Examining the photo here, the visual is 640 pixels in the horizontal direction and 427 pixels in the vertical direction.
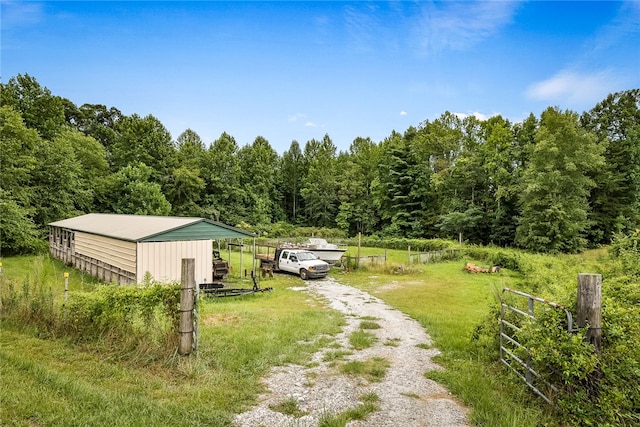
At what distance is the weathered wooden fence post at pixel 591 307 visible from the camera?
3742 millimetres

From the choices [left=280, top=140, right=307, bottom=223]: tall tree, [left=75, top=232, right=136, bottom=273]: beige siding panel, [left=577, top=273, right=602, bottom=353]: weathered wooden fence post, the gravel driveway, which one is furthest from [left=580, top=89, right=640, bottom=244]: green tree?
[left=280, top=140, right=307, bottom=223]: tall tree

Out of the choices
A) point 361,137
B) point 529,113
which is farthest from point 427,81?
point 361,137

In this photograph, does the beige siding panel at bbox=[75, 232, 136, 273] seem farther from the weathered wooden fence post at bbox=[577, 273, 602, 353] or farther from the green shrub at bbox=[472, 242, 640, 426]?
the weathered wooden fence post at bbox=[577, 273, 602, 353]

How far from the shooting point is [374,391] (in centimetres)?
484

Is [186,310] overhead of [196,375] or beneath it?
overhead

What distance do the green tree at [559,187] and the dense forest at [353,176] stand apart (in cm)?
12

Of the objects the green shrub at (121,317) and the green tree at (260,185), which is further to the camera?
the green tree at (260,185)

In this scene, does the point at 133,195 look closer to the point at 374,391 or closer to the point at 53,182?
the point at 53,182

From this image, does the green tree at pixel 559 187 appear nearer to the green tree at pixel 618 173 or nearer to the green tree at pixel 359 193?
the green tree at pixel 618 173

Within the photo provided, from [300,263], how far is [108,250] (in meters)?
9.01

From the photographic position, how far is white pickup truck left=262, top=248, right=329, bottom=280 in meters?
18.0

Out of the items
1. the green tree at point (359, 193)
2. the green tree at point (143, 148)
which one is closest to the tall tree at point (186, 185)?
the green tree at point (143, 148)

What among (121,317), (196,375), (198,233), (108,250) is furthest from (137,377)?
(108,250)

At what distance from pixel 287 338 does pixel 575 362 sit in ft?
16.8
